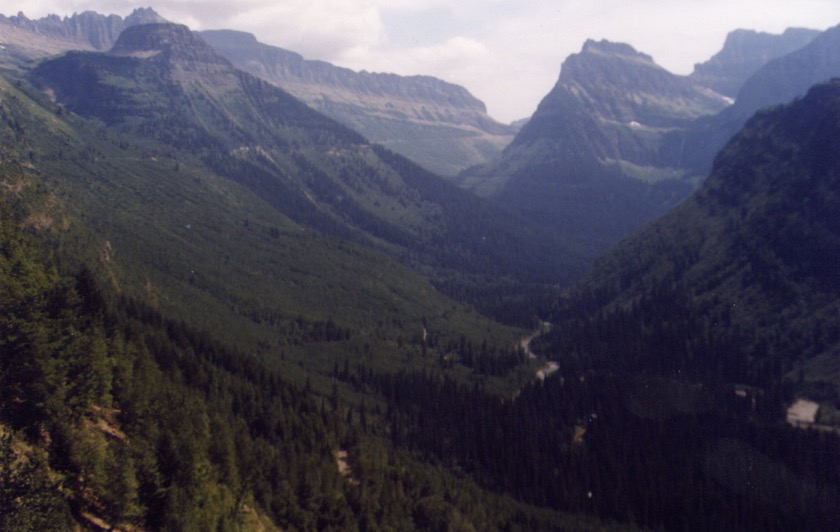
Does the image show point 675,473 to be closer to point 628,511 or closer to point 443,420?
point 628,511

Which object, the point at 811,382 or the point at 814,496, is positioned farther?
the point at 811,382

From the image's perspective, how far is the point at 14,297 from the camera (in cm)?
7225

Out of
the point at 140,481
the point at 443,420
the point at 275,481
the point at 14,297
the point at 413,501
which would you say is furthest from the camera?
the point at 443,420

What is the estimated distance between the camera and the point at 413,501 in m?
118

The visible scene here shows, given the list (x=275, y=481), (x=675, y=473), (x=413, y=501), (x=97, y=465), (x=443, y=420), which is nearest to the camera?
(x=97, y=465)

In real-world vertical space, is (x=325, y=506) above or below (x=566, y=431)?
above

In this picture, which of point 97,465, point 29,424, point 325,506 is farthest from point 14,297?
point 325,506

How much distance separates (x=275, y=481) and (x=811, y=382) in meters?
178

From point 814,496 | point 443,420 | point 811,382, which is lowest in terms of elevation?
point 443,420

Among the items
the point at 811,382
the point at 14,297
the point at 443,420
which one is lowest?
the point at 443,420

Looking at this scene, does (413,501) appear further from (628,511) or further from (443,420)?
(443,420)

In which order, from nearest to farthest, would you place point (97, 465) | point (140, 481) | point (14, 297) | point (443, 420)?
point (97, 465) < point (140, 481) < point (14, 297) < point (443, 420)

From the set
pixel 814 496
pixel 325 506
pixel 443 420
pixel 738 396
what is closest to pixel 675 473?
pixel 814 496

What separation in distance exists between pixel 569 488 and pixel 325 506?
85723 millimetres
